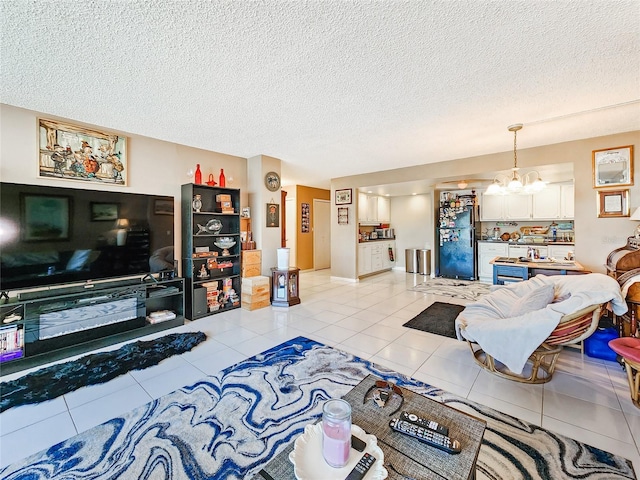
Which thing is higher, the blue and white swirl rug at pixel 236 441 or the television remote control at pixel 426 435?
the television remote control at pixel 426 435

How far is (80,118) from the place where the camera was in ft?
9.50

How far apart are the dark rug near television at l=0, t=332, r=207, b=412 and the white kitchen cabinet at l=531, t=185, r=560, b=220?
22.3 feet

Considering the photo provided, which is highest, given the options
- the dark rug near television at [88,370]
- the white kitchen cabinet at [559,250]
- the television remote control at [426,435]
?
the white kitchen cabinet at [559,250]

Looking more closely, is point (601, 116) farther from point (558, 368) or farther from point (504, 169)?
point (558, 368)

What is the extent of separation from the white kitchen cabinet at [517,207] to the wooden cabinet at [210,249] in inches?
229

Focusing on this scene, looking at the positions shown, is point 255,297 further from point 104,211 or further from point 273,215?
point 104,211

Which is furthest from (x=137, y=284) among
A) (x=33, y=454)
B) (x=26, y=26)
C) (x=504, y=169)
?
(x=504, y=169)

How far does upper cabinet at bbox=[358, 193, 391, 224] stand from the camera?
6723 millimetres

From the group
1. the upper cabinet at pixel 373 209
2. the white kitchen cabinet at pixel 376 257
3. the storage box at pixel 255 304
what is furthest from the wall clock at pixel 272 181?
the white kitchen cabinet at pixel 376 257

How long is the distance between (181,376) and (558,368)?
3.40 metres

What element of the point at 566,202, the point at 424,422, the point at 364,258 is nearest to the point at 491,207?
the point at 566,202

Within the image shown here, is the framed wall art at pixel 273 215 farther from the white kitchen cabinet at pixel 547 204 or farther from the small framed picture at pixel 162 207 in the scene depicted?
the white kitchen cabinet at pixel 547 204

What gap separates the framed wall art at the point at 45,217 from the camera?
2.56 m

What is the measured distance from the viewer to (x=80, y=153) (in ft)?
10.0
